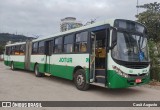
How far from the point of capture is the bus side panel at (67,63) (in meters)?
10.9

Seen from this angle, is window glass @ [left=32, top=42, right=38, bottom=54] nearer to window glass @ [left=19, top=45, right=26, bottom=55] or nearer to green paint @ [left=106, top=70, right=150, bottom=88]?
window glass @ [left=19, top=45, right=26, bottom=55]

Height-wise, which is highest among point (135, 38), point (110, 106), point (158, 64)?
point (135, 38)

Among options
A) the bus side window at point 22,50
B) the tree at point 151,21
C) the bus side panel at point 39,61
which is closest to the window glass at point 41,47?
the bus side panel at point 39,61

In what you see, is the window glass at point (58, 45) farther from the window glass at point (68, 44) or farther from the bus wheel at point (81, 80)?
the bus wheel at point (81, 80)

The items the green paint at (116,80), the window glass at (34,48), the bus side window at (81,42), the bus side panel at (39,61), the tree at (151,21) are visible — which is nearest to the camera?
the green paint at (116,80)

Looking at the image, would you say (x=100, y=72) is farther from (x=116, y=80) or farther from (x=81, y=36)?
(x=81, y=36)

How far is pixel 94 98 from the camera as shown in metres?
9.23

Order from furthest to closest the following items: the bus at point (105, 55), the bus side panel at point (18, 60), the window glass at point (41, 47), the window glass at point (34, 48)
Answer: the bus side panel at point (18, 60)
the window glass at point (34, 48)
the window glass at point (41, 47)
the bus at point (105, 55)

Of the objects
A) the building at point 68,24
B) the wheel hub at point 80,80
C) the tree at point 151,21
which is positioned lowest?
the wheel hub at point 80,80

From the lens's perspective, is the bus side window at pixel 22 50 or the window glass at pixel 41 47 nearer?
the window glass at pixel 41 47

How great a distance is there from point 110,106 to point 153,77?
22.5ft

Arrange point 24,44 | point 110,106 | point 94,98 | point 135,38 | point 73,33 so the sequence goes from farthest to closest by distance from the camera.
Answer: point 24,44
point 73,33
point 135,38
point 94,98
point 110,106

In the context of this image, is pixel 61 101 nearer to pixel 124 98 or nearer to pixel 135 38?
pixel 124 98

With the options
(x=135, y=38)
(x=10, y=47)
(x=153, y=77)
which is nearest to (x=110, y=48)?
(x=135, y=38)
